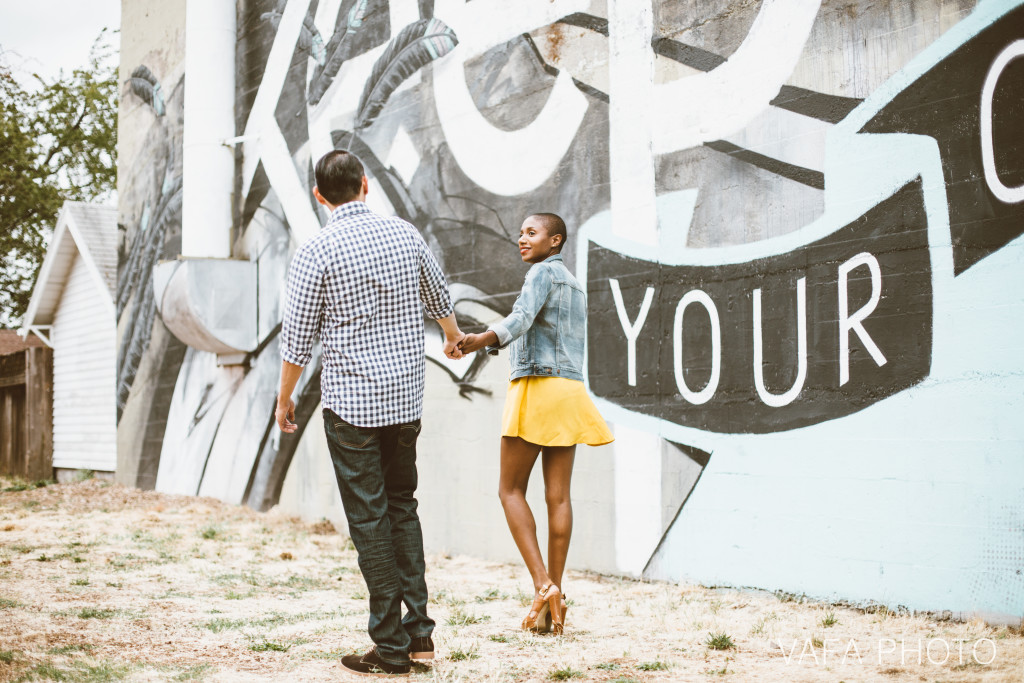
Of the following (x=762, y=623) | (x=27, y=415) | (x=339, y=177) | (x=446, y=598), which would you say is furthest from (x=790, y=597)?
(x=27, y=415)

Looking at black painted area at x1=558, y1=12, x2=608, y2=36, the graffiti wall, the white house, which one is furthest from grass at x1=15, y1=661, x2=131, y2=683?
the white house

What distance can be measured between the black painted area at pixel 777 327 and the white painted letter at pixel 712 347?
1.1 inches

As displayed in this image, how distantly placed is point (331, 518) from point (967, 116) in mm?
5965

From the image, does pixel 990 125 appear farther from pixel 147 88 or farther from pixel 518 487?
pixel 147 88

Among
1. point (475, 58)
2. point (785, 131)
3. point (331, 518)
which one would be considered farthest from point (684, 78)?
point (331, 518)

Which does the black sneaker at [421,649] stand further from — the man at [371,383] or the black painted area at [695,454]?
the black painted area at [695,454]

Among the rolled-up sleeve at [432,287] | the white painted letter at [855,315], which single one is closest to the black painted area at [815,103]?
the white painted letter at [855,315]

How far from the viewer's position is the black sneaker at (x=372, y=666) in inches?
136

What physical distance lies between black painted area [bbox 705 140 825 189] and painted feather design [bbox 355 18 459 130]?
273 cm

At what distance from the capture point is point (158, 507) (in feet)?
32.7

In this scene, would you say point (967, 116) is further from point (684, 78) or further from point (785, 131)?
point (684, 78)

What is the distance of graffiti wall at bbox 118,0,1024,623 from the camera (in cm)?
429

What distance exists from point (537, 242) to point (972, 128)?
6.47 feet

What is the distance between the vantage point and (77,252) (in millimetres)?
16719
